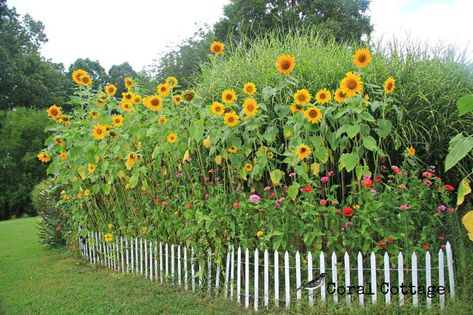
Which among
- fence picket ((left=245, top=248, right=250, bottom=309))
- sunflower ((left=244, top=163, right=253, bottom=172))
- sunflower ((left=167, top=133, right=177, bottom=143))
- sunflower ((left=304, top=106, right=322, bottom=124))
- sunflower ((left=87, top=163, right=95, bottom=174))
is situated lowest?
fence picket ((left=245, top=248, right=250, bottom=309))

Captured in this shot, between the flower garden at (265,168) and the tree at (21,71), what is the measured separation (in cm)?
2123

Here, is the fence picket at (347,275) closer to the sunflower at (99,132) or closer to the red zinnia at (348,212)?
the red zinnia at (348,212)

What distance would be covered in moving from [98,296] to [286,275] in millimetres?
1858

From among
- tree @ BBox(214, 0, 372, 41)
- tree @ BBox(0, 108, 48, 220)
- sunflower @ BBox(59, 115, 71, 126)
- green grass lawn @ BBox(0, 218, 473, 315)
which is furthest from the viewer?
tree @ BBox(214, 0, 372, 41)

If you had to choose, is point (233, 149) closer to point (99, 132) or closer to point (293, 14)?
point (99, 132)

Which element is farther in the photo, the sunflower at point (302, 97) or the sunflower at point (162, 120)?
the sunflower at point (162, 120)

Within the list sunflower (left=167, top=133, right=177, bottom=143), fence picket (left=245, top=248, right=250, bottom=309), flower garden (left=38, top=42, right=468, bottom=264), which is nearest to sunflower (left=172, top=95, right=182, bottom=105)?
flower garden (left=38, top=42, right=468, bottom=264)

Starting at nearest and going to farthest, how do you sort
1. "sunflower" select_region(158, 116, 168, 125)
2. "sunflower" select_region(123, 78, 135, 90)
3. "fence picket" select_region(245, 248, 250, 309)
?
"fence picket" select_region(245, 248, 250, 309) < "sunflower" select_region(158, 116, 168, 125) < "sunflower" select_region(123, 78, 135, 90)

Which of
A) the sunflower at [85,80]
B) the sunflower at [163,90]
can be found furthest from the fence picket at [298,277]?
the sunflower at [85,80]

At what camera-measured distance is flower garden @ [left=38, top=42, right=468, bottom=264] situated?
3004 mm

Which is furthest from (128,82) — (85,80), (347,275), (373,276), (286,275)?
(373,276)

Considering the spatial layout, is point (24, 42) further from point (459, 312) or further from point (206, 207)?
point (459, 312)

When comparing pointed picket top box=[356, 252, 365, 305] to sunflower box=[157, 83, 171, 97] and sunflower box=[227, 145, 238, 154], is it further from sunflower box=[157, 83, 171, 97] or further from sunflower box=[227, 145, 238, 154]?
sunflower box=[157, 83, 171, 97]

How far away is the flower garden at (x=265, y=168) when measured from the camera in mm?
3004
